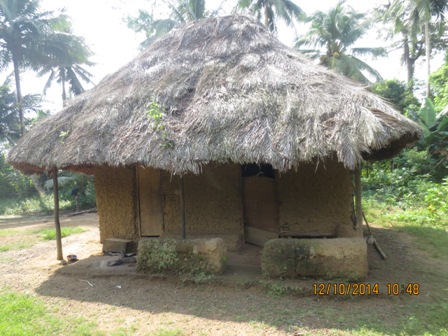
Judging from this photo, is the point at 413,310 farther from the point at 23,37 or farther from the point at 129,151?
the point at 23,37

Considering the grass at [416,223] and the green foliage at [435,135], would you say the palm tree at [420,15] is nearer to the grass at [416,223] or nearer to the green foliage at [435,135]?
the green foliage at [435,135]

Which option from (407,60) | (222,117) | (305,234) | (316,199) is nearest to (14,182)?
(222,117)

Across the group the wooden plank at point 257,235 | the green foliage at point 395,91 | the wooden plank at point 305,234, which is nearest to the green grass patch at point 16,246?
the wooden plank at point 257,235

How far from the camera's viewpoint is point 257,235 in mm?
5820

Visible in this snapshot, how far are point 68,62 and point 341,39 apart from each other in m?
17.8

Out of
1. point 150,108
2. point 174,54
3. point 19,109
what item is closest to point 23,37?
point 19,109

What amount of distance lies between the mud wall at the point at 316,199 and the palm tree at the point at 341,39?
12.4 meters

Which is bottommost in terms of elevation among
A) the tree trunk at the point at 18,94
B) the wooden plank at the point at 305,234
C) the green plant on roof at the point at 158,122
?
the wooden plank at the point at 305,234

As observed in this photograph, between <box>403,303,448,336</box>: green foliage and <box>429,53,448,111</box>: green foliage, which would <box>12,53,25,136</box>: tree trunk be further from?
<box>429,53,448,111</box>: green foliage

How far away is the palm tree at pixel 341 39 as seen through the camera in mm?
16203

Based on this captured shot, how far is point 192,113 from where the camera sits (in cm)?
471

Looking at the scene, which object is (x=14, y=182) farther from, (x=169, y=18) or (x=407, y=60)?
(x=407, y=60)
